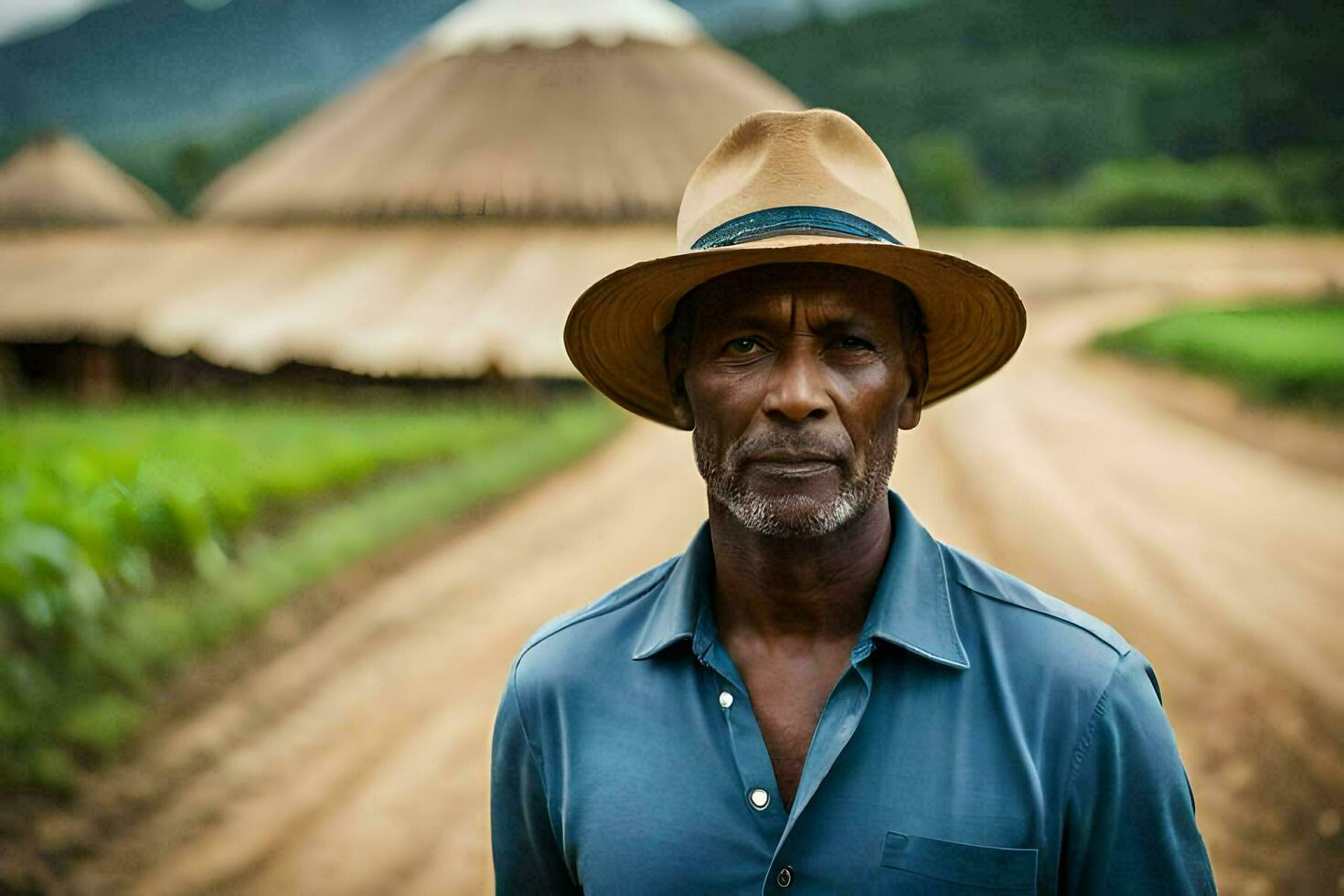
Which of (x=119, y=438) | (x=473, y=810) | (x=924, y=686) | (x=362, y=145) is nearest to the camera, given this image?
(x=924, y=686)

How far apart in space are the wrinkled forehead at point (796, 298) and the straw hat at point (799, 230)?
0.09 ft

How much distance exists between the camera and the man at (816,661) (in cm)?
157

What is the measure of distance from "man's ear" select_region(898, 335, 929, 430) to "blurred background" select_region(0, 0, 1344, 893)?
248 centimetres

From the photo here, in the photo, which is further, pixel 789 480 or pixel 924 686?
pixel 789 480

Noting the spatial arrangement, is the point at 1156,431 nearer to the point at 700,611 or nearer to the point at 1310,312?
the point at 1310,312

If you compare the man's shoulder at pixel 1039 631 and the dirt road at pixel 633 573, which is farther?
the dirt road at pixel 633 573

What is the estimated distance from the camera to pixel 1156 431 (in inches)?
418

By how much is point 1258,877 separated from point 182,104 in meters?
20.8

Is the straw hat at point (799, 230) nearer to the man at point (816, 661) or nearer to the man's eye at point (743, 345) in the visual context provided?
the man at point (816, 661)

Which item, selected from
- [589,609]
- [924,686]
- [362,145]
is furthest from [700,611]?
[362,145]

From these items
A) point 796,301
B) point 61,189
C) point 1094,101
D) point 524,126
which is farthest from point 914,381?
point 1094,101

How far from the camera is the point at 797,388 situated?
1765 mm

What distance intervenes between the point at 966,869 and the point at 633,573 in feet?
17.1

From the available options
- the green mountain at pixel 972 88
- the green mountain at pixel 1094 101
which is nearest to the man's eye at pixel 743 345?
the green mountain at pixel 972 88
